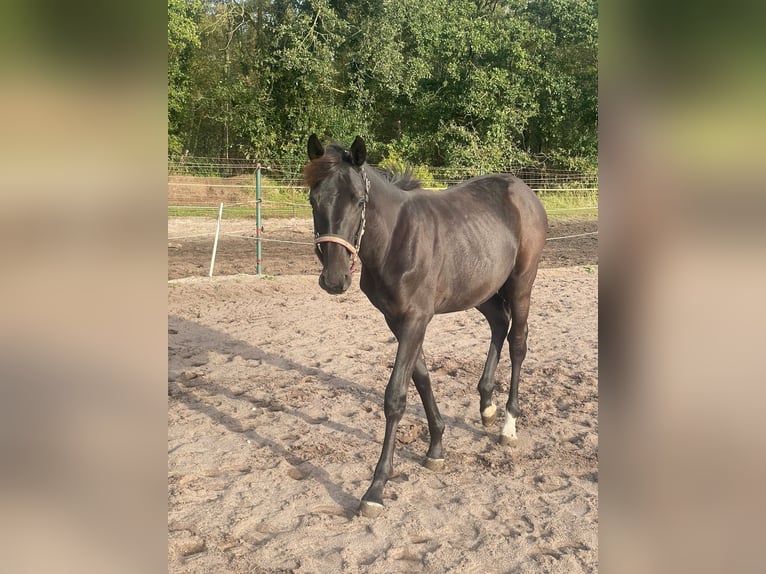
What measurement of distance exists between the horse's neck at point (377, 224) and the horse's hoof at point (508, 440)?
1.52 m

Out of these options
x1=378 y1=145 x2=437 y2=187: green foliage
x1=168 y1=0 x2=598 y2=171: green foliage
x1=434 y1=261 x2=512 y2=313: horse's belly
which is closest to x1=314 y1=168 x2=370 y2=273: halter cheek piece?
x1=434 y1=261 x2=512 y2=313: horse's belly

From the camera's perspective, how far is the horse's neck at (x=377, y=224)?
3.03 meters

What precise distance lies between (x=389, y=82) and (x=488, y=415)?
1864 cm

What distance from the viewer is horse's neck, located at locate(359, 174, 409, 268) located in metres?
3.03

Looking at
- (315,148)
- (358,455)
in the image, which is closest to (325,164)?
(315,148)

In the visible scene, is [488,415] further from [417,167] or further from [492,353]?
[417,167]

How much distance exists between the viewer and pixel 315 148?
2.84 meters

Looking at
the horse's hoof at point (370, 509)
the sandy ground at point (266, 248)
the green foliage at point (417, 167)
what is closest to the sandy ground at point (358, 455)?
the horse's hoof at point (370, 509)
